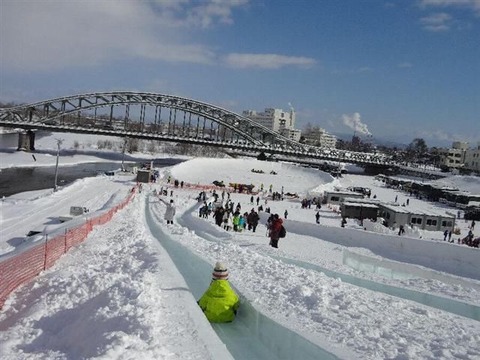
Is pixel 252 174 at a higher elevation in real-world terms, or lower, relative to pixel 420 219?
higher

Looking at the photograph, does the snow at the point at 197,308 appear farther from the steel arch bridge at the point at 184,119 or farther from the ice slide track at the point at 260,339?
the steel arch bridge at the point at 184,119

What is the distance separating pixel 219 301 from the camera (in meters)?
8.23

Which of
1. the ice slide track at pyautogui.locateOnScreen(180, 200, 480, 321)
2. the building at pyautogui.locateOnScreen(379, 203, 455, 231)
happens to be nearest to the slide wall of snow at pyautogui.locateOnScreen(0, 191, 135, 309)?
the ice slide track at pyautogui.locateOnScreen(180, 200, 480, 321)

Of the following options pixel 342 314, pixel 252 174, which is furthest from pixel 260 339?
pixel 252 174

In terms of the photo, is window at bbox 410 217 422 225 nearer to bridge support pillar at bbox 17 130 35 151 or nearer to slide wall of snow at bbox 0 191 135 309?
slide wall of snow at bbox 0 191 135 309

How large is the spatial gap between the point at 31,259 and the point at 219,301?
3.79 meters

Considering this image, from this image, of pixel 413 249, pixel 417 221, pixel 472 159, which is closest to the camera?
pixel 413 249

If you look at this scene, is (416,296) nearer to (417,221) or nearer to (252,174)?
(417,221)

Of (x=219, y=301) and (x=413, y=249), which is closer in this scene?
(x=219, y=301)

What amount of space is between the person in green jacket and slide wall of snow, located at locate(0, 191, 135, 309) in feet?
10.5

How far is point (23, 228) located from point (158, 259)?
17.6 m

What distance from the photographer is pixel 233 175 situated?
80.5 m

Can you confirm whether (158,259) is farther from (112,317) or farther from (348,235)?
(348,235)

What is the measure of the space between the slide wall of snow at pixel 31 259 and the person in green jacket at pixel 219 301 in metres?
3.21
